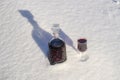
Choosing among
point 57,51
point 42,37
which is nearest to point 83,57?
point 57,51

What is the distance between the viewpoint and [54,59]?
5.74 ft

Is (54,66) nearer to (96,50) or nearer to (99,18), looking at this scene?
(96,50)

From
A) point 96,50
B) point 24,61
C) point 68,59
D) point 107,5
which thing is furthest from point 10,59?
point 107,5

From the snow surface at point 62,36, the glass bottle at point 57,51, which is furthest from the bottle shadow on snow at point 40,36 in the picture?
the glass bottle at point 57,51

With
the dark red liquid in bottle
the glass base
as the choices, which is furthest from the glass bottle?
the glass base

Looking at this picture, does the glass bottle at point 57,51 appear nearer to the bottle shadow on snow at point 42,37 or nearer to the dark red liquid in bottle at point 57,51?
the dark red liquid in bottle at point 57,51

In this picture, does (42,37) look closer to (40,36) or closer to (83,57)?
(40,36)

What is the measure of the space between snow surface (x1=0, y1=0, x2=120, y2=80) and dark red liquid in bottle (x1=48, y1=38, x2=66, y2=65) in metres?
0.04

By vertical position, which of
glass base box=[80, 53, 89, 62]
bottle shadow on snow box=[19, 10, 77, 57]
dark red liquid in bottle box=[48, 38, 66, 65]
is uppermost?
dark red liquid in bottle box=[48, 38, 66, 65]

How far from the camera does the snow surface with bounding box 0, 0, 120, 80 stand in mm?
1738

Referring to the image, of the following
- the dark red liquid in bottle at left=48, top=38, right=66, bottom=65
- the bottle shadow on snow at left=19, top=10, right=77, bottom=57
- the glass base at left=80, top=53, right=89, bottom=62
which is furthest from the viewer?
the bottle shadow on snow at left=19, top=10, right=77, bottom=57

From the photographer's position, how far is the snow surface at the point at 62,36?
174 cm

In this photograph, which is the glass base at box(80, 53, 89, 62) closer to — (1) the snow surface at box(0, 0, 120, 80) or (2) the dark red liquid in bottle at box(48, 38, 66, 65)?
(1) the snow surface at box(0, 0, 120, 80)

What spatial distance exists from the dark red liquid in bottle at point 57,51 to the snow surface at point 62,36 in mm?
43
